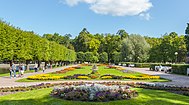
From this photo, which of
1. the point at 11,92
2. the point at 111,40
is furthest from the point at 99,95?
the point at 111,40

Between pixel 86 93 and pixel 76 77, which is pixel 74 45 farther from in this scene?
pixel 86 93

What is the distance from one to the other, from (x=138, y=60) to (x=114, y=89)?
67515mm

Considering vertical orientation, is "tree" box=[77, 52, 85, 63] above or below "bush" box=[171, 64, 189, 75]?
above

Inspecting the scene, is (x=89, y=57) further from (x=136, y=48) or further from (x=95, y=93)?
(x=95, y=93)

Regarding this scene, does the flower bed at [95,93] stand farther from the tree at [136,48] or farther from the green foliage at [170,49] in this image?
the tree at [136,48]

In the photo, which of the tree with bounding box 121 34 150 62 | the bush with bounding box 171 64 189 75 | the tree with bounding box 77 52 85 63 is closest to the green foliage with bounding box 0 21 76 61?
the bush with bounding box 171 64 189 75

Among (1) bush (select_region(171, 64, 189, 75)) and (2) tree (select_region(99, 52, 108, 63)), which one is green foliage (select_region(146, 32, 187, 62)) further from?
(1) bush (select_region(171, 64, 189, 75))

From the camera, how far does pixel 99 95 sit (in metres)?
9.62

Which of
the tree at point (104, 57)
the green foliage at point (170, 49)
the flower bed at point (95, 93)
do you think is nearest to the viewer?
the flower bed at point (95, 93)

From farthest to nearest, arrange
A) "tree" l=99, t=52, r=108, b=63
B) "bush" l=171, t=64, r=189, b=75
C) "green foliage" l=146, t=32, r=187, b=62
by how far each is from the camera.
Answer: "tree" l=99, t=52, r=108, b=63, "green foliage" l=146, t=32, r=187, b=62, "bush" l=171, t=64, r=189, b=75

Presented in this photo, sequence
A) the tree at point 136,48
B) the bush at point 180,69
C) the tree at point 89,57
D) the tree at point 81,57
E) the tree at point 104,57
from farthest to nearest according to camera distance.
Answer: the tree at point 81,57
the tree at point 104,57
the tree at point 89,57
the tree at point 136,48
the bush at point 180,69

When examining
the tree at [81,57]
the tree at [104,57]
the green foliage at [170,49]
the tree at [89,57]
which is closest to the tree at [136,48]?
the green foliage at [170,49]

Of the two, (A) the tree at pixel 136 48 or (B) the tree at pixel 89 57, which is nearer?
(A) the tree at pixel 136 48

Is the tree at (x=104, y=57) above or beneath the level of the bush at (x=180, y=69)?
above
